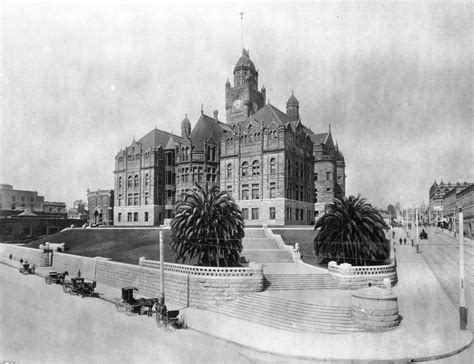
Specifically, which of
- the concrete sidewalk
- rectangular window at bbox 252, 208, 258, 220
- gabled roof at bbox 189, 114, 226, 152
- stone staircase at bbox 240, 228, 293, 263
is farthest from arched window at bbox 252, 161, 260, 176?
the concrete sidewalk

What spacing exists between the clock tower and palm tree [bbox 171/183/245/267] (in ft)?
161

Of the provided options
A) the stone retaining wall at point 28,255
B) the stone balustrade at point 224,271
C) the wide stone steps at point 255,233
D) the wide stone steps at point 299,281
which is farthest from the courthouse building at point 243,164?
the stone balustrade at point 224,271

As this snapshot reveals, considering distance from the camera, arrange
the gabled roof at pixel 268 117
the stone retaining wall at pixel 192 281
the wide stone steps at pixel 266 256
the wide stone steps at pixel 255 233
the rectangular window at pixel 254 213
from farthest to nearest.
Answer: the gabled roof at pixel 268 117 → the rectangular window at pixel 254 213 → the wide stone steps at pixel 255 233 → the wide stone steps at pixel 266 256 → the stone retaining wall at pixel 192 281

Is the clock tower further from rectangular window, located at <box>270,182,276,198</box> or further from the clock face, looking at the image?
rectangular window, located at <box>270,182,276,198</box>

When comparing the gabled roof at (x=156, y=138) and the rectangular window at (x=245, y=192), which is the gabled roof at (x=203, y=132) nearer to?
the gabled roof at (x=156, y=138)

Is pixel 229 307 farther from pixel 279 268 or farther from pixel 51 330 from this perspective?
pixel 51 330

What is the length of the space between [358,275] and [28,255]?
146 feet

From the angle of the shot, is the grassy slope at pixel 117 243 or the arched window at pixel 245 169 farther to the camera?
the arched window at pixel 245 169

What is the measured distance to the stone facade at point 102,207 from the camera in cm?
9556

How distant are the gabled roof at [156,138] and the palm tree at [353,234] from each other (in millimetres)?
49471

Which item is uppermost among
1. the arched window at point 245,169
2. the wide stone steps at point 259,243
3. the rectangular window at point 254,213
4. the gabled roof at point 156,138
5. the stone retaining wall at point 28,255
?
the gabled roof at point 156,138

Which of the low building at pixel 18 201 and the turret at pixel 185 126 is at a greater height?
the turret at pixel 185 126

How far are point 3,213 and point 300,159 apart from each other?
7267 centimetres

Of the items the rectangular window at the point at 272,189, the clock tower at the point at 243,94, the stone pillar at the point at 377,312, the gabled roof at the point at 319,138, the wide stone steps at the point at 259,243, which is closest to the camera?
the stone pillar at the point at 377,312
